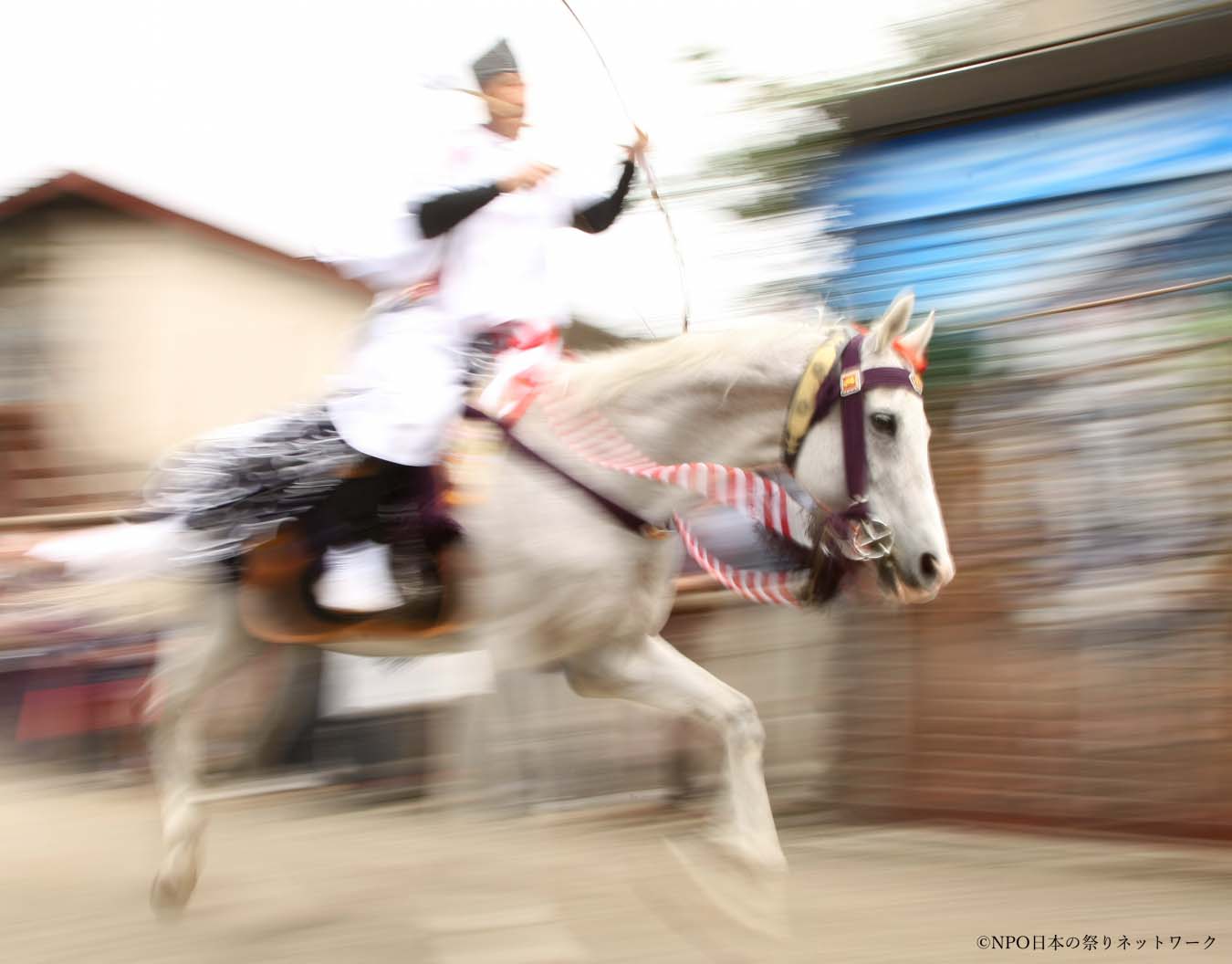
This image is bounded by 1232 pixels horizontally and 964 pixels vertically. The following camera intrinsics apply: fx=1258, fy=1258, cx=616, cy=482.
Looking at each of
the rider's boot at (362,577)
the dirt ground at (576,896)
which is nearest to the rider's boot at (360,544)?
the rider's boot at (362,577)

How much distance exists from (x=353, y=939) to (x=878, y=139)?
13.5ft

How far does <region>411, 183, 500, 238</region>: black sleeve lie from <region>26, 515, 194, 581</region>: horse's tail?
127 cm

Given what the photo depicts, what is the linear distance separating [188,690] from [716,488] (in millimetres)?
2069

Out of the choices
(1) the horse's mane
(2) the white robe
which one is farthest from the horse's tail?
(1) the horse's mane

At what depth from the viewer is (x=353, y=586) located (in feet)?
12.2

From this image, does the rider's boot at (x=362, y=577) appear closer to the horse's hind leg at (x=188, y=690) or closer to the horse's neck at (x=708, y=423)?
the horse's hind leg at (x=188, y=690)

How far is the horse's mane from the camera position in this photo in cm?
335

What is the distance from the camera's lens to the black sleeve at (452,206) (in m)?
3.53

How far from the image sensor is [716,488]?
10.8ft

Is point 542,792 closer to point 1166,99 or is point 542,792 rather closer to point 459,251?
point 459,251

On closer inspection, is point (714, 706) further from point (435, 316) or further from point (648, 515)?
point (435, 316)

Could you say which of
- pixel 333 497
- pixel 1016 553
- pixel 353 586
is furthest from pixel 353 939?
pixel 1016 553

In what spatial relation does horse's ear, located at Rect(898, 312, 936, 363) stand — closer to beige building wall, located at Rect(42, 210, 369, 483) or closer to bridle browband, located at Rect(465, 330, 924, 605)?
bridle browband, located at Rect(465, 330, 924, 605)

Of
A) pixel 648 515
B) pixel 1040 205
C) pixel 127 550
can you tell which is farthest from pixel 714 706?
pixel 1040 205
